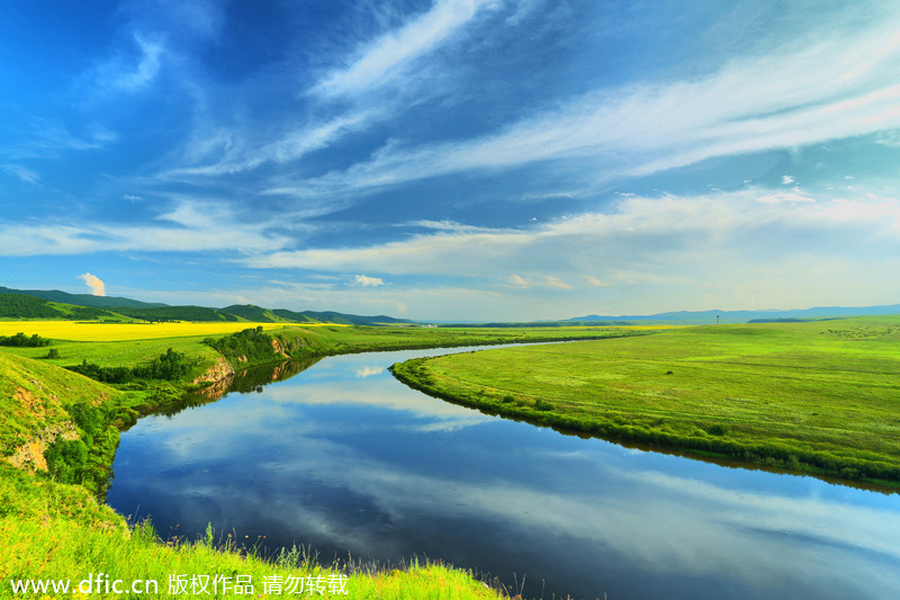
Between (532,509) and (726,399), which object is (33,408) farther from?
(726,399)

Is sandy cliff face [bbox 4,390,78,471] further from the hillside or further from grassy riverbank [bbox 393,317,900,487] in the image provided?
grassy riverbank [bbox 393,317,900,487]

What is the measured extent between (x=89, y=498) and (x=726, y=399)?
5518cm

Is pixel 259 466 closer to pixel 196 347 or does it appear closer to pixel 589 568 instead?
pixel 589 568

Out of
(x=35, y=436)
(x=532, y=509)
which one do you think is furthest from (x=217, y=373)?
(x=532, y=509)

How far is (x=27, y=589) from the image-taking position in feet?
20.8

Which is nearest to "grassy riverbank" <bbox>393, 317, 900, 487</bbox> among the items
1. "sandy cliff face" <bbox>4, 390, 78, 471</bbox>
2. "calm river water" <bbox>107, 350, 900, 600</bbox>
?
"calm river water" <bbox>107, 350, 900, 600</bbox>

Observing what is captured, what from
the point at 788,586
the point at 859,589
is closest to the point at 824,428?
the point at 859,589

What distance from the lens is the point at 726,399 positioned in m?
42.2

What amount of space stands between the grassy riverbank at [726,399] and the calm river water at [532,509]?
2.76 meters

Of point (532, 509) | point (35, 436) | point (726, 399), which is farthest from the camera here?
point (726, 399)

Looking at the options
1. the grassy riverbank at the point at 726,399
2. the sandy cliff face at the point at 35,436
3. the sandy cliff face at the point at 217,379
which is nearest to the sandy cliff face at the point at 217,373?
the sandy cliff face at the point at 217,379

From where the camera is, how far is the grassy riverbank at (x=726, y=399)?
93.5 feet

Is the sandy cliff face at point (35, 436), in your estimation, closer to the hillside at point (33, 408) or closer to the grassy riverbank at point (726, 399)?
the hillside at point (33, 408)

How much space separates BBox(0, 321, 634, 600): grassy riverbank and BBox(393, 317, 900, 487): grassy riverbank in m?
27.9
